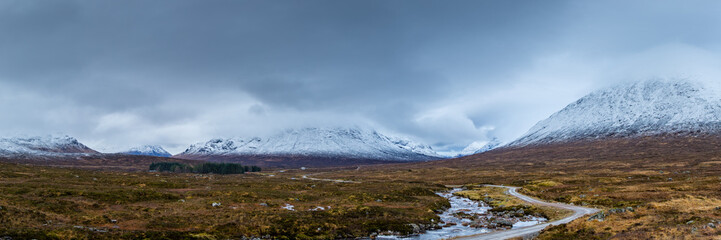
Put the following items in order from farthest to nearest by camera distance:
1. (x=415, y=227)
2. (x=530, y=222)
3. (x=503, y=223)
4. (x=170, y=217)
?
(x=530, y=222) → (x=503, y=223) → (x=415, y=227) → (x=170, y=217)

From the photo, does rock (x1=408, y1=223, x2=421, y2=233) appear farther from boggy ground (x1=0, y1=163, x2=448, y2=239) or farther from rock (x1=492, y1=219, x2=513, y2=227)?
rock (x1=492, y1=219, x2=513, y2=227)

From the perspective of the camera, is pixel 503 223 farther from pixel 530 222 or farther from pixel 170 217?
pixel 170 217

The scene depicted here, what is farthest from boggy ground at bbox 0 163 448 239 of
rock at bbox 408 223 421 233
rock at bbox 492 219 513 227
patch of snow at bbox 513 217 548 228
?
patch of snow at bbox 513 217 548 228

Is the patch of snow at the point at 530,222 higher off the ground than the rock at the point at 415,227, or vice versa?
the rock at the point at 415,227

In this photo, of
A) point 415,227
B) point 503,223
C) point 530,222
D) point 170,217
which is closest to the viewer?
point 170,217

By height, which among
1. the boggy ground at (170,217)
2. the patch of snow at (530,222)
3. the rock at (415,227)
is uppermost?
the boggy ground at (170,217)

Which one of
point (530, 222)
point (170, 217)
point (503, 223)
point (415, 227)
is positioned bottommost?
point (530, 222)

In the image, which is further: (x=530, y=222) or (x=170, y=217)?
(x=530, y=222)

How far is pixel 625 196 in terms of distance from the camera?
6062 centimetres

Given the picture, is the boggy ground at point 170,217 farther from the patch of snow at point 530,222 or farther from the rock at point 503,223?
the patch of snow at point 530,222

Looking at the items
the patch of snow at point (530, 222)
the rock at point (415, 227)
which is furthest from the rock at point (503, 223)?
the rock at point (415, 227)

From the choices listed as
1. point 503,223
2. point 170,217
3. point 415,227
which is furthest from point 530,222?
point 170,217

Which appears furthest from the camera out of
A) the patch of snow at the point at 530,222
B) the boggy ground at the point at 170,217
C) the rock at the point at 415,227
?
the patch of snow at the point at 530,222

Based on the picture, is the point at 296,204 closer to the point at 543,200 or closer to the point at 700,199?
the point at 543,200
